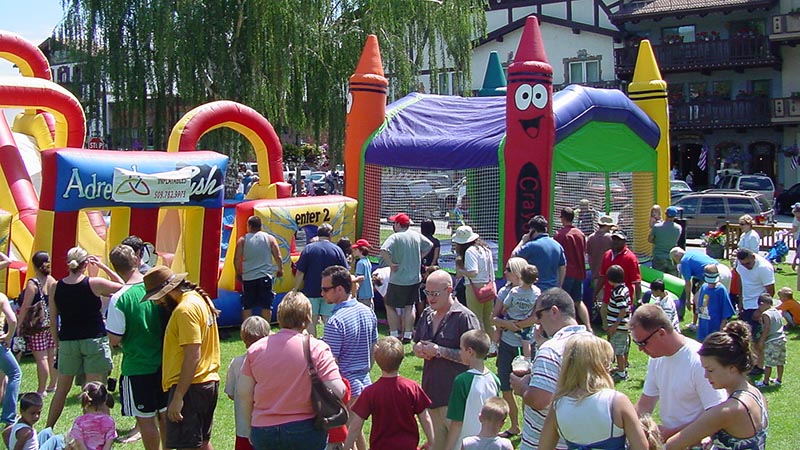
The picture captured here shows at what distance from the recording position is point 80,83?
69.7ft

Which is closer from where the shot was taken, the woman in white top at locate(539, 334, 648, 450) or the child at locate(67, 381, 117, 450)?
the woman in white top at locate(539, 334, 648, 450)

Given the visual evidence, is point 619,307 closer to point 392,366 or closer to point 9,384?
point 392,366

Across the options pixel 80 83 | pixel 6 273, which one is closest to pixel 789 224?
pixel 80 83

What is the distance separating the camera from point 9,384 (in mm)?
6539

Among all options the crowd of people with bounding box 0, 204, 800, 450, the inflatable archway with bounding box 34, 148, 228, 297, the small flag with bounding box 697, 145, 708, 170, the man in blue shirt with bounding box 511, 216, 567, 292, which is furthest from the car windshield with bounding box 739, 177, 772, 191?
the inflatable archway with bounding box 34, 148, 228, 297

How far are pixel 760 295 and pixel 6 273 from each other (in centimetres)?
760

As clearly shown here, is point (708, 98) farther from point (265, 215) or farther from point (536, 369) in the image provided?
point (536, 369)

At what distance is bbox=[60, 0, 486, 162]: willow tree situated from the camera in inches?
790

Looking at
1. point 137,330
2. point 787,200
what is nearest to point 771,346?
point 137,330

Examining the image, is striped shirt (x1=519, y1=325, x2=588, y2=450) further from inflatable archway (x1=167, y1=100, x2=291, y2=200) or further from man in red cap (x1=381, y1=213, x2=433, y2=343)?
inflatable archway (x1=167, y1=100, x2=291, y2=200)

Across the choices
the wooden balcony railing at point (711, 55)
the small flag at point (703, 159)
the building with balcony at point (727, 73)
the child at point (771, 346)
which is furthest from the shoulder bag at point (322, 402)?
the small flag at point (703, 159)

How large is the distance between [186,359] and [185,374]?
9 centimetres

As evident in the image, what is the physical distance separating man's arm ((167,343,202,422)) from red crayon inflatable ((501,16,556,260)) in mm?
6856

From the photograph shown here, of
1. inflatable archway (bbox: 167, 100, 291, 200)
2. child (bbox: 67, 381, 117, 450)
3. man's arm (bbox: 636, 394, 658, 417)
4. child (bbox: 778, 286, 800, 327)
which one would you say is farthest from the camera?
inflatable archway (bbox: 167, 100, 291, 200)
